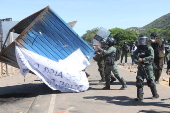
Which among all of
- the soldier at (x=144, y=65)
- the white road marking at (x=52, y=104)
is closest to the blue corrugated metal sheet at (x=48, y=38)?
the white road marking at (x=52, y=104)

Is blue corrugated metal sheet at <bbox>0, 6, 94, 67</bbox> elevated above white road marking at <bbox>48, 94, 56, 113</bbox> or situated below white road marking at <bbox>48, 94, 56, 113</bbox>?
above

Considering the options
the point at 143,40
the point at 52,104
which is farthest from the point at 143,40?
the point at 52,104

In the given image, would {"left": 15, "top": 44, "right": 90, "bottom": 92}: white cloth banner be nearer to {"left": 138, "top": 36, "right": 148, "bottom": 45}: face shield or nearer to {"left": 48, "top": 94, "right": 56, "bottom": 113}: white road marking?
{"left": 48, "top": 94, "right": 56, "bottom": 113}: white road marking

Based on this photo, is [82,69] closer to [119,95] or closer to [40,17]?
[119,95]

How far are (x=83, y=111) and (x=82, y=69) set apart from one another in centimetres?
241

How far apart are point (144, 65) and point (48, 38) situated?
2.99 m

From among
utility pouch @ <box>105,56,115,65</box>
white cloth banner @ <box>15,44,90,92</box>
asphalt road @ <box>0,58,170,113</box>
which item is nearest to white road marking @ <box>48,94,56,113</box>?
asphalt road @ <box>0,58,170,113</box>

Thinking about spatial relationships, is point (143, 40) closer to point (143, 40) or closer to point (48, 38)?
point (143, 40)

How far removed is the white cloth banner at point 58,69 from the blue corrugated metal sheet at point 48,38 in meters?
0.17

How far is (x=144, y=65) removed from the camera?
627cm

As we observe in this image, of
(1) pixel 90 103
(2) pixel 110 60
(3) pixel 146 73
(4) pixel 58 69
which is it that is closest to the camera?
(3) pixel 146 73

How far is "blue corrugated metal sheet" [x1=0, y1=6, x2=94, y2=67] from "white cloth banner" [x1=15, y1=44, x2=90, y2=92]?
0.17 metres

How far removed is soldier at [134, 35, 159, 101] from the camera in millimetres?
6192

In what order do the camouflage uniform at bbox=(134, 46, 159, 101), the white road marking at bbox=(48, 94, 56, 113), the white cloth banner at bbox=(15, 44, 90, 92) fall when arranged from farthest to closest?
the white cloth banner at bbox=(15, 44, 90, 92), the camouflage uniform at bbox=(134, 46, 159, 101), the white road marking at bbox=(48, 94, 56, 113)
